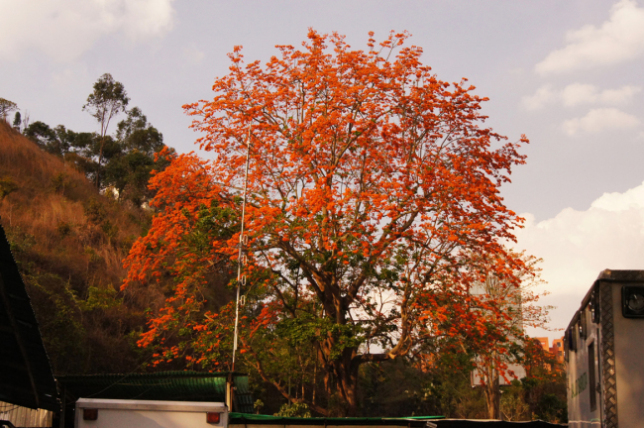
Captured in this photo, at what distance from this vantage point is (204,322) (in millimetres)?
19891

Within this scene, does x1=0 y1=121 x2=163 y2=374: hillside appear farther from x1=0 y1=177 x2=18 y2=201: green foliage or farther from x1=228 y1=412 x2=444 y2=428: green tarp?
x1=228 y1=412 x2=444 y2=428: green tarp

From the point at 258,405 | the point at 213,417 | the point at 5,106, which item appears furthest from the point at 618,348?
the point at 5,106

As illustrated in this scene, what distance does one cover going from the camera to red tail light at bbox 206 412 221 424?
8516 mm

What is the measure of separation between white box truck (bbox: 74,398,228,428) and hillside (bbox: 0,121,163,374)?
14236 millimetres

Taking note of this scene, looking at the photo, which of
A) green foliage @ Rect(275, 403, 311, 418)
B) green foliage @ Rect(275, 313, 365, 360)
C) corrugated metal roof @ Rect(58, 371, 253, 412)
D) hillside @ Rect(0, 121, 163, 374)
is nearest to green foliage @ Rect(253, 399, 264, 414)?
green foliage @ Rect(275, 403, 311, 418)

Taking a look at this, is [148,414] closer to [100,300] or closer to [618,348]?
[618,348]

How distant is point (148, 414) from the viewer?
8.59 m

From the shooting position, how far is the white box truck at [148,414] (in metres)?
8.53

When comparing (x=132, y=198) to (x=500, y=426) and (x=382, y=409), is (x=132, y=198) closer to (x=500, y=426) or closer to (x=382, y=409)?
(x=382, y=409)

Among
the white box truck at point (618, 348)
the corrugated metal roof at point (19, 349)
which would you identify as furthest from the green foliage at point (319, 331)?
the white box truck at point (618, 348)

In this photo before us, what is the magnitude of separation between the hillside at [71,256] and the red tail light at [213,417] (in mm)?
15142

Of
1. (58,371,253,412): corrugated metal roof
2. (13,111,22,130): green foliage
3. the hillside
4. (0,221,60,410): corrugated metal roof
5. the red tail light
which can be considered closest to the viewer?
(0,221,60,410): corrugated metal roof

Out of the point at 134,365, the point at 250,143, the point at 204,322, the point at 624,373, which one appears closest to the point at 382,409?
the point at 134,365

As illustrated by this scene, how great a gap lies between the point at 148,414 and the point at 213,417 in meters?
0.91
